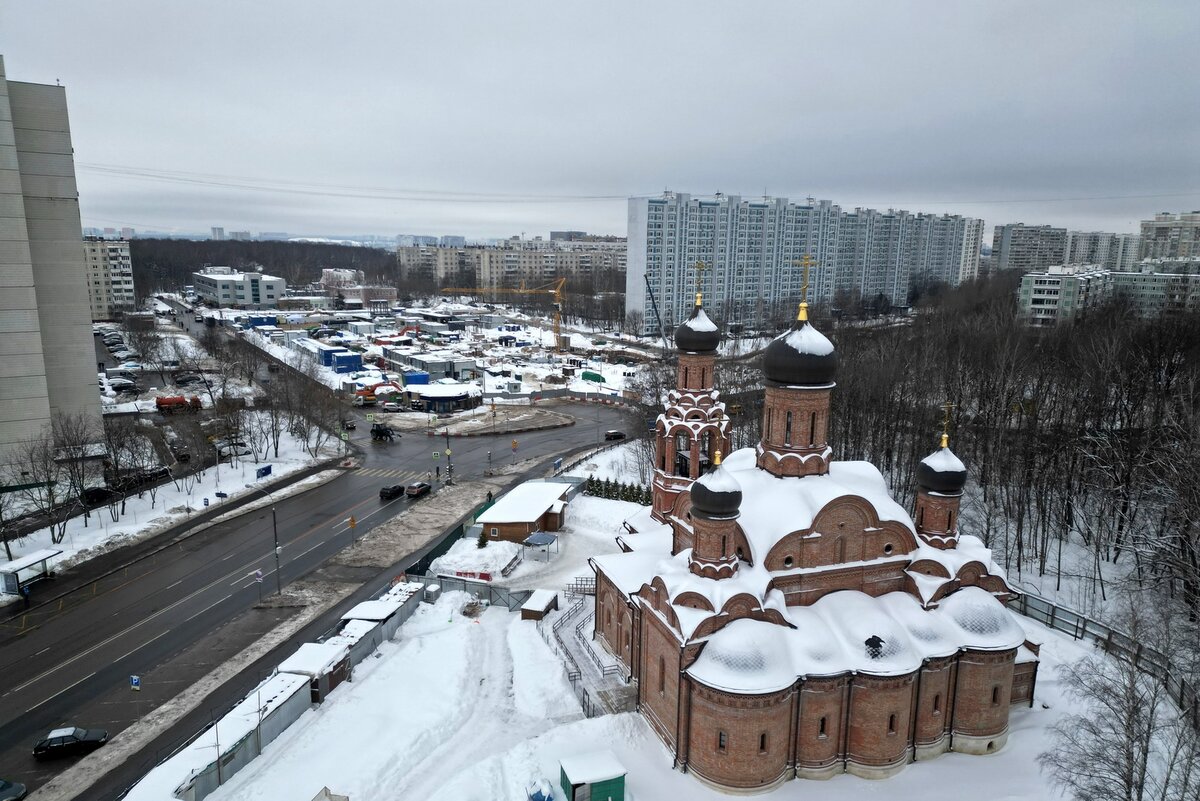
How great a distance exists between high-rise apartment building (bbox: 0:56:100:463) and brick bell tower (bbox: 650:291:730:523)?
1575 inches

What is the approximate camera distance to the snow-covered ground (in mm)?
32906

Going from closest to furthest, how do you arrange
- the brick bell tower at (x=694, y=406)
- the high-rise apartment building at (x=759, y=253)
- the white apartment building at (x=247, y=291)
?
the brick bell tower at (x=694, y=406)
the high-rise apartment building at (x=759, y=253)
the white apartment building at (x=247, y=291)

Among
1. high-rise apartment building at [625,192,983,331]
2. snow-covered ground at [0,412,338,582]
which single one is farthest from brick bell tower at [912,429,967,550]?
high-rise apartment building at [625,192,983,331]

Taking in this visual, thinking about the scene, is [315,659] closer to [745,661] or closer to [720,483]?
[745,661]

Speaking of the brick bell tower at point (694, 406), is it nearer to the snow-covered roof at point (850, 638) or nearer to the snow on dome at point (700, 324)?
the snow on dome at point (700, 324)

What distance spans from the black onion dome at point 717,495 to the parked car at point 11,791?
62.2 feet

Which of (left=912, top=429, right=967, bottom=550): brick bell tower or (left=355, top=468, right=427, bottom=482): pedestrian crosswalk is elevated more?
(left=912, top=429, right=967, bottom=550): brick bell tower

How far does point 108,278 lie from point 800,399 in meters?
137

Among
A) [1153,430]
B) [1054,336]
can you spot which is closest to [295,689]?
[1153,430]

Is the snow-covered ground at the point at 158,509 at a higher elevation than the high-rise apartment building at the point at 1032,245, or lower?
lower

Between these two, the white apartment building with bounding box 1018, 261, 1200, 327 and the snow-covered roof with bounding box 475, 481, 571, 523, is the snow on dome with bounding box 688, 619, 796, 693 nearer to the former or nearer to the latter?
the snow-covered roof with bounding box 475, 481, 571, 523

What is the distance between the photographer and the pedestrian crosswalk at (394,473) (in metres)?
45.0

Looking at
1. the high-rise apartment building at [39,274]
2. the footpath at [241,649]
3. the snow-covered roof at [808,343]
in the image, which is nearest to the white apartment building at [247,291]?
the high-rise apartment building at [39,274]

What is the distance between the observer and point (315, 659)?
21781mm
